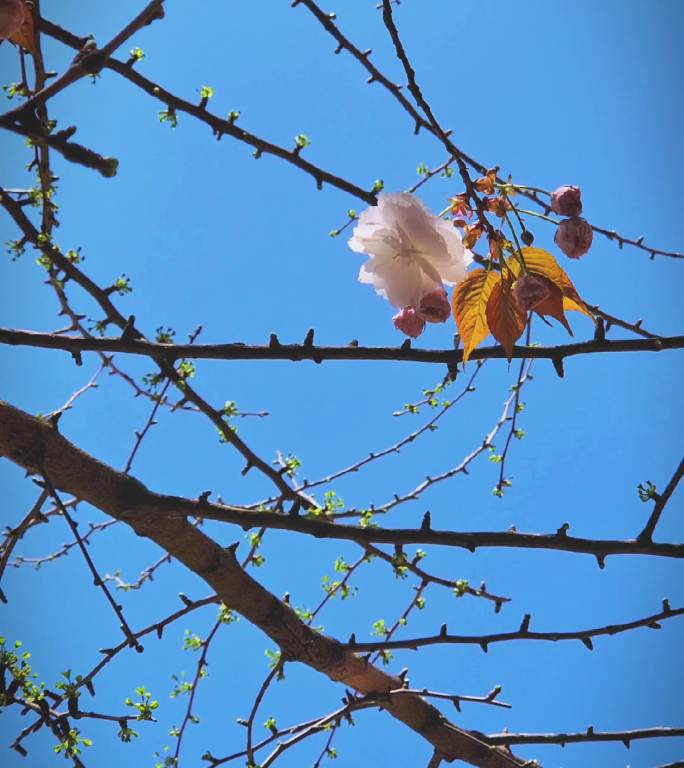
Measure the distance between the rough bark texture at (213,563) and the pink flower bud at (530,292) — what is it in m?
0.48

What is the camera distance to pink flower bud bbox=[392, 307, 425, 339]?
29.6 inches

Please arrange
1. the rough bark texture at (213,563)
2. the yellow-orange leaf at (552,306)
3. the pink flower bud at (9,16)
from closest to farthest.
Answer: the pink flower bud at (9,16)
the yellow-orange leaf at (552,306)
the rough bark texture at (213,563)

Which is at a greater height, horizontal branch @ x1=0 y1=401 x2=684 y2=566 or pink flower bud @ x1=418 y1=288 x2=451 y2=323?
pink flower bud @ x1=418 y1=288 x2=451 y2=323

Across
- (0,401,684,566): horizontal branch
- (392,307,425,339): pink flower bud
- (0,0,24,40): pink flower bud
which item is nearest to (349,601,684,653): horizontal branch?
(0,401,684,566): horizontal branch

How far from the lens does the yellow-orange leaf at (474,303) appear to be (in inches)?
26.6

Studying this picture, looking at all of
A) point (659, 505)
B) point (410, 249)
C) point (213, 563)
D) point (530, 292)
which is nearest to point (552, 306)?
point (530, 292)

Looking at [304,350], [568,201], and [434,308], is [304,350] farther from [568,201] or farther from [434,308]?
[568,201]

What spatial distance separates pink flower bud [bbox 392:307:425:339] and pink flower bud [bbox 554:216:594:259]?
0.17 meters

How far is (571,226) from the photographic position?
0.72 meters

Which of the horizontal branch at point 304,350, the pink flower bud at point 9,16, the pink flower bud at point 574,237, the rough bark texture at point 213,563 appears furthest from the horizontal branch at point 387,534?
the pink flower bud at point 9,16

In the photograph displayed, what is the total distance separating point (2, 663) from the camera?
85 centimetres

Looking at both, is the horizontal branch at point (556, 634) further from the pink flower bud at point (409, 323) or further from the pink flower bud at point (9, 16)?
the pink flower bud at point (9, 16)

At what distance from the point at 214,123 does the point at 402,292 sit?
18.0 inches

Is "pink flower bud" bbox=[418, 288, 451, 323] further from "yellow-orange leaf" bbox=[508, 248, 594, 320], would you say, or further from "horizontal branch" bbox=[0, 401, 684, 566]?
"horizontal branch" bbox=[0, 401, 684, 566]
